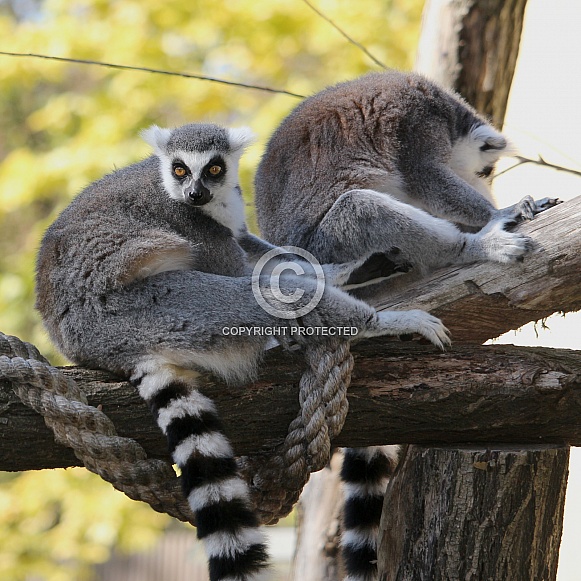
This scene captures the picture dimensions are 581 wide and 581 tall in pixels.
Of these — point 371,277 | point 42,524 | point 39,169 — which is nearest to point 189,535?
point 42,524

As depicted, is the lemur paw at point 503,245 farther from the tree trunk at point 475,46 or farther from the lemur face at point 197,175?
the tree trunk at point 475,46

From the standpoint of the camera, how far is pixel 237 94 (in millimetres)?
6766

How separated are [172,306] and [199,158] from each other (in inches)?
32.8

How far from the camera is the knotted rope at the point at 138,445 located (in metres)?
2.36

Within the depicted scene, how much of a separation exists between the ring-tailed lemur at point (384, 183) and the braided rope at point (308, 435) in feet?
1.61

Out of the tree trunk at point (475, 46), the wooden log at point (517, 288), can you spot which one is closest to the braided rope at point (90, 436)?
the wooden log at point (517, 288)

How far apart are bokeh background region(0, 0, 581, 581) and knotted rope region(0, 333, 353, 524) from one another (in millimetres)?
A: 3337

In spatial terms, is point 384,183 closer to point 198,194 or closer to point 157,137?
point 198,194

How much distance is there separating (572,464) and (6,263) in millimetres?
6119

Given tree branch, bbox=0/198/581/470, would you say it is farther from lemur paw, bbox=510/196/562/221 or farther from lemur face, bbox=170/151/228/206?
lemur face, bbox=170/151/228/206

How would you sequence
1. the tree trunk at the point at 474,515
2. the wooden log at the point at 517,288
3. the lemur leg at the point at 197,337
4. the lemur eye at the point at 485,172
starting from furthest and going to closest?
the lemur eye at the point at 485,172 → the wooden log at the point at 517,288 → the tree trunk at the point at 474,515 → the lemur leg at the point at 197,337

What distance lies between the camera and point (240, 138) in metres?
3.47

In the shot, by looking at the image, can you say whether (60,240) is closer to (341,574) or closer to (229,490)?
(229,490)

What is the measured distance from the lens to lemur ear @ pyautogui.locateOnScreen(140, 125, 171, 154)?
3.37 metres
